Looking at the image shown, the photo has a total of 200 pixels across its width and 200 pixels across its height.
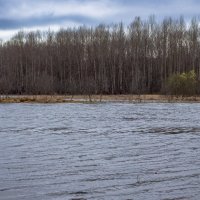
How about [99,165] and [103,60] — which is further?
[103,60]

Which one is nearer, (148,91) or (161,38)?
(148,91)

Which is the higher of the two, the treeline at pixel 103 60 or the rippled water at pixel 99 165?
the treeline at pixel 103 60

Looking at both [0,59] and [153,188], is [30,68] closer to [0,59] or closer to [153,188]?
[0,59]

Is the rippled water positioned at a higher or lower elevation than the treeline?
lower

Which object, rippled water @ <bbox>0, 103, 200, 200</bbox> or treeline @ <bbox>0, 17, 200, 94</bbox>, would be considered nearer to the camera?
rippled water @ <bbox>0, 103, 200, 200</bbox>

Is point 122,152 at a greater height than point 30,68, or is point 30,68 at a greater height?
point 30,68

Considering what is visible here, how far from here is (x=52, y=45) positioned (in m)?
108

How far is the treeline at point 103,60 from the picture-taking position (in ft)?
294

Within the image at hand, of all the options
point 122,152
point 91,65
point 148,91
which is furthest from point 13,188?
point 91,65

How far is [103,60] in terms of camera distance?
9719 cm

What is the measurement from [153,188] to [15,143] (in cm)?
941

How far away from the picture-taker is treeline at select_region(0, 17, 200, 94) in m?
89.5

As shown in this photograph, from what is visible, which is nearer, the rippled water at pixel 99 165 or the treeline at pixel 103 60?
the rippled water at pixel 99 165

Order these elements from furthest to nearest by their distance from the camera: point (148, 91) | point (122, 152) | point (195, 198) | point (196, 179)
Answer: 1. point (148, 91)
2. point (122, 152)
3. point (196, 179)
4. point (195, 198)
